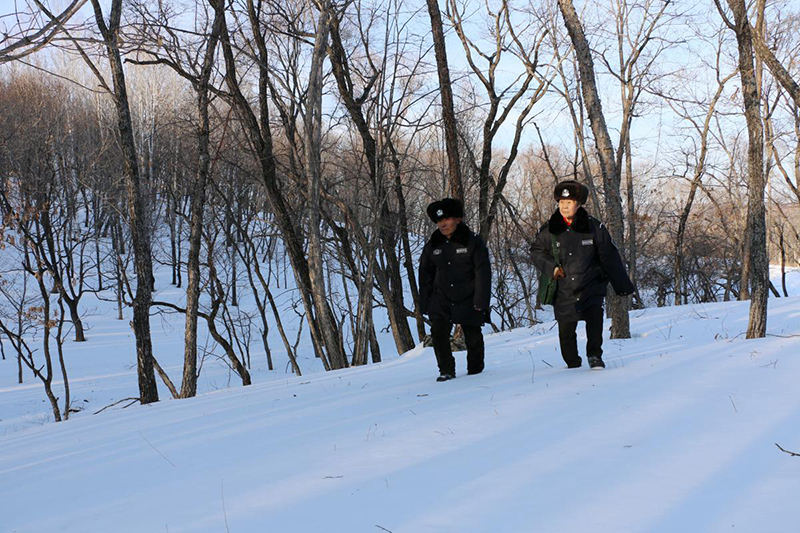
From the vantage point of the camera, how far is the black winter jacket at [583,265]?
5.52m

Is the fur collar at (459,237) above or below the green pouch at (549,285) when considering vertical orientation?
above

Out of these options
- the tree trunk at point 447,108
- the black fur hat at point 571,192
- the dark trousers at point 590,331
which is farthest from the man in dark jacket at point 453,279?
the tree trunk at point 447,108

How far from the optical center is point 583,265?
18.1 ft

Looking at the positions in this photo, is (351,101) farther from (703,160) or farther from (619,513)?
(703,160)

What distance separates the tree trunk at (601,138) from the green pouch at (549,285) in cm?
337

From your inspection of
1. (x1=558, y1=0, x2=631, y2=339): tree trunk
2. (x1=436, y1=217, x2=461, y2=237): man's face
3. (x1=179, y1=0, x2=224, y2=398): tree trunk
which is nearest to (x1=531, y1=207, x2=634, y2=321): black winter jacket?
(x1=436, y1=217, x2=461, y2=237): man's face

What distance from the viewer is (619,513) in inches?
91.5

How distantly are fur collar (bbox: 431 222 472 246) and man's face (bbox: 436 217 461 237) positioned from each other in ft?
0.15

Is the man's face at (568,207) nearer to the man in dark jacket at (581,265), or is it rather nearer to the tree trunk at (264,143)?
the man in dark jacket at (581,265)

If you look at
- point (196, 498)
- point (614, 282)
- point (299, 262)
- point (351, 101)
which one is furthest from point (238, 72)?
point (196, 498)

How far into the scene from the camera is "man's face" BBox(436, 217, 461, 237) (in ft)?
19.8

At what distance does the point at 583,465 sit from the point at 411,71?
13401 millimetres

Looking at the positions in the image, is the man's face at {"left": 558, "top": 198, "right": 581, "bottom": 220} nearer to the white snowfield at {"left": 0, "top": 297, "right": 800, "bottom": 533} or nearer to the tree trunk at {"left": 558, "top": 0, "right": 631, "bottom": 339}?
the white snowfield at {"left": 0, "top": 297, "right": 800, "bottom": 533}

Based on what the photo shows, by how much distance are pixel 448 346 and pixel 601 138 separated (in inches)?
161
